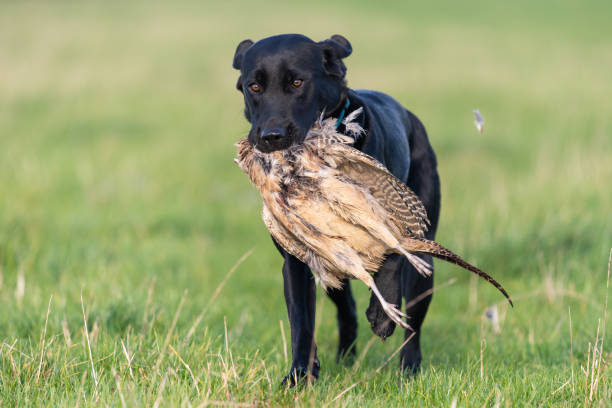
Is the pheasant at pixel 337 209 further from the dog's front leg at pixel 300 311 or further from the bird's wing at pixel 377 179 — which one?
the dog's front leg at pixel 300 311

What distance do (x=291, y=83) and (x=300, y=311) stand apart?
109cm

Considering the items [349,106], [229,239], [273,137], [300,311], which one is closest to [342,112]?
[349,106]

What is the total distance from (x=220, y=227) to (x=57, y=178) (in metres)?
2.16

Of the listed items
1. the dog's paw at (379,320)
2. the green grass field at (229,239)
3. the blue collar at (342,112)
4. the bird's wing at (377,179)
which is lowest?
the green grass field at (229,239)

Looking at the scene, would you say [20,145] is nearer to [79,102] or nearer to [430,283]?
[79,102]

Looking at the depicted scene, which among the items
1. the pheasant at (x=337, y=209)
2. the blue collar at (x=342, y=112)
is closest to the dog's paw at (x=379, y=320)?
the pheasant at (x=337, y=209)

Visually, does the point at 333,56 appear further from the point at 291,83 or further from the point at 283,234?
the point at 283,234

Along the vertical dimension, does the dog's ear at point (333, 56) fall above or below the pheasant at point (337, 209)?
above

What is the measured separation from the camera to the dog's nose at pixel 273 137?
122 inches

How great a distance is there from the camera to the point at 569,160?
27.9 ft

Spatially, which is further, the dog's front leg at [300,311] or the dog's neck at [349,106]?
the dog's neck at [349,106]

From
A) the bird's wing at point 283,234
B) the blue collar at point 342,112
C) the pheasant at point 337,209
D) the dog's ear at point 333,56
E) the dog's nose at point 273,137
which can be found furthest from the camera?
the dog's ear at point 333,56

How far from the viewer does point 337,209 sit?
280cm

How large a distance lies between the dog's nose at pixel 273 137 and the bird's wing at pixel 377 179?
232 mm
